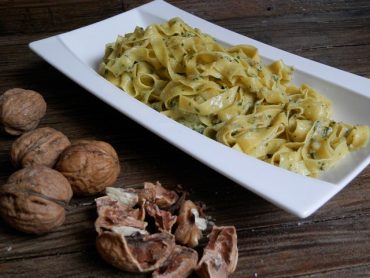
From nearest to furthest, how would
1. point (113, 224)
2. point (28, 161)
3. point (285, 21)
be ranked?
point (113, 224), point (28, 161), point (285, 21)

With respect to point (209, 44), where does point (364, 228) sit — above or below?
below

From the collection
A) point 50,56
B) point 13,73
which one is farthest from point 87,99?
point 13,73

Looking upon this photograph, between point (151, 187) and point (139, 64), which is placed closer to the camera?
point (151, 187)

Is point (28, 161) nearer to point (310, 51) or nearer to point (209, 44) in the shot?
point (209, 44)

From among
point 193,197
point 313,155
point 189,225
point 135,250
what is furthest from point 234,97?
point 135,250

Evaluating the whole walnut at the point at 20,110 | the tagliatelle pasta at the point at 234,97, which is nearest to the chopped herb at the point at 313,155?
the tagliatelle pasta at the point at 234,97

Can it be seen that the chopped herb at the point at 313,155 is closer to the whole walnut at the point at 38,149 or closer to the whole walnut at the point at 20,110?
the whole walnut at the point at 38,149

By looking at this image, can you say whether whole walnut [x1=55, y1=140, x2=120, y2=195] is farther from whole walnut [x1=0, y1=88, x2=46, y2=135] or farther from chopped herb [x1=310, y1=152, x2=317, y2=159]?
chopped herb [x1=310, y1=152, x2=317, y2=159]
